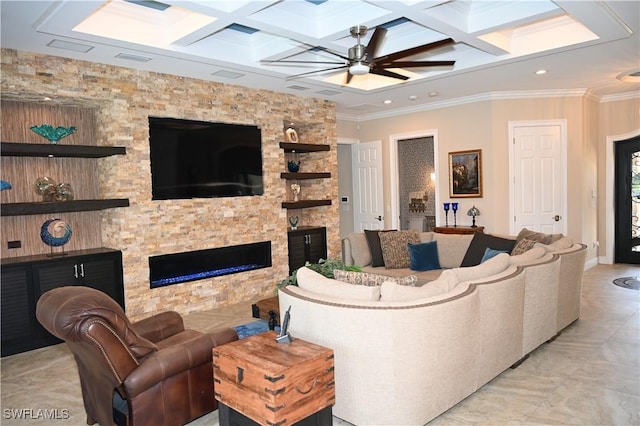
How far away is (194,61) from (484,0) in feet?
9.68

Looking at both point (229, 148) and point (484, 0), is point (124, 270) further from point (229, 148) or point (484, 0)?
point (484, 0)

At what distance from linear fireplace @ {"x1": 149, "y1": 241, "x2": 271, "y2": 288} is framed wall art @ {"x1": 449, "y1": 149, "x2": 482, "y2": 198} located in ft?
10.6

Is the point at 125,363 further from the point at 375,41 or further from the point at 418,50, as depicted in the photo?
the point at 418,50

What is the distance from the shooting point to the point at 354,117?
28.8 ft

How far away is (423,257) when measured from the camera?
562cm

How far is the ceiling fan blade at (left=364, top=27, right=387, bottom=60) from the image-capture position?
3691 mm

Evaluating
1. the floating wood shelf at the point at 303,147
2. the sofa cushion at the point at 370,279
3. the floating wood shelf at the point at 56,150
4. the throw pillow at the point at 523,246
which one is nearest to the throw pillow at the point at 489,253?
the throw pillow at the point at 523,246

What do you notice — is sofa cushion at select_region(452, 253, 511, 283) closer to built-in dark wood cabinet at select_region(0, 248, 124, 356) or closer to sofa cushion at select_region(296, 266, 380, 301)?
sofa cushion at select_region(296, 266, 380, 301)

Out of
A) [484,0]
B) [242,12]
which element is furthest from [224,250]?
[484,0]

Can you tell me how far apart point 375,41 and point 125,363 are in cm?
300

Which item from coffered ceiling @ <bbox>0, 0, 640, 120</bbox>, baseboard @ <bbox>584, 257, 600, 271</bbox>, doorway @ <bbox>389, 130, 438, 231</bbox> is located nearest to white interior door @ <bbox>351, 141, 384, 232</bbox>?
doorway @ <bbox>389, 130, 438, 231</bbox>

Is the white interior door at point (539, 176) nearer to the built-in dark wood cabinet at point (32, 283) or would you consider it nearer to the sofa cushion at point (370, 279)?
the sofa cushion at point (370, 279)

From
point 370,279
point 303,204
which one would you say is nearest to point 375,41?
point 370,279

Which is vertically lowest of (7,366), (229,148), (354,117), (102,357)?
(7,366)
